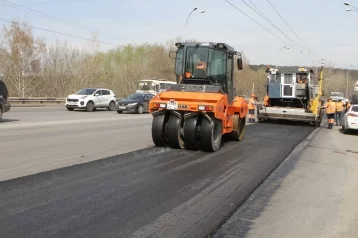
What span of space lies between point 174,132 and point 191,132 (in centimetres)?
51

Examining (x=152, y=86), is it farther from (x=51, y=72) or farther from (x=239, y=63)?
(x=239, y=63)

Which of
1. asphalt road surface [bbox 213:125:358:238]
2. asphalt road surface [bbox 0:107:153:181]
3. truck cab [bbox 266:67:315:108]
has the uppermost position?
truck cab [bbox 266:67:315:108]

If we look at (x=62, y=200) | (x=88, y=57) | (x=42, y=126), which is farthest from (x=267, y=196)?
(x=88, y=57)

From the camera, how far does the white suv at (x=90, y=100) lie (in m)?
29.0

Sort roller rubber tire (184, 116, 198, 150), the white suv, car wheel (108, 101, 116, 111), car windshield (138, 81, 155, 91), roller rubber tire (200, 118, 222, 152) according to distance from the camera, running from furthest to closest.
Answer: car windshield (138, 81, 155, 91) → car wheel (108, 101, 116, 111) → the white suv → roller rubber tire (184, 116, 198, 150) → roller rubber tire (200, 118, 222, 152)

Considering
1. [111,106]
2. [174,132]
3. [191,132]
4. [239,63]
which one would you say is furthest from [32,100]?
[191,132]

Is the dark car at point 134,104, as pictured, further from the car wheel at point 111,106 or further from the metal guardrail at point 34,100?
the metal guardrail at point 34,100

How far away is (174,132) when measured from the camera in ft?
35.5

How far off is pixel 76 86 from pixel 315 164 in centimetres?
4171

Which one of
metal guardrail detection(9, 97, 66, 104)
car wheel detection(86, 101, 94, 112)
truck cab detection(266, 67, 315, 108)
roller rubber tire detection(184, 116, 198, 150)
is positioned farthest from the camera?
metal guardrail detection(9, 97, 66, 104)

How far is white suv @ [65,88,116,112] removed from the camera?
2903 centimetres

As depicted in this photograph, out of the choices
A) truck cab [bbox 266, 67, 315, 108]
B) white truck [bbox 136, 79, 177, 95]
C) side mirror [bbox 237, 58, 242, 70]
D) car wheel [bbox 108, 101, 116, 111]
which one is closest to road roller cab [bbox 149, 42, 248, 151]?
side mirror [bbox 237, 58, 242, 70]

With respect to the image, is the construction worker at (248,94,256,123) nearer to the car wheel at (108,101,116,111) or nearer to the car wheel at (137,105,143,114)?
the car wheel at (137,105,143,114)

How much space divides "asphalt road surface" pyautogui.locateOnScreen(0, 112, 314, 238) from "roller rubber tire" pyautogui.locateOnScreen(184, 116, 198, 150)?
708mm
